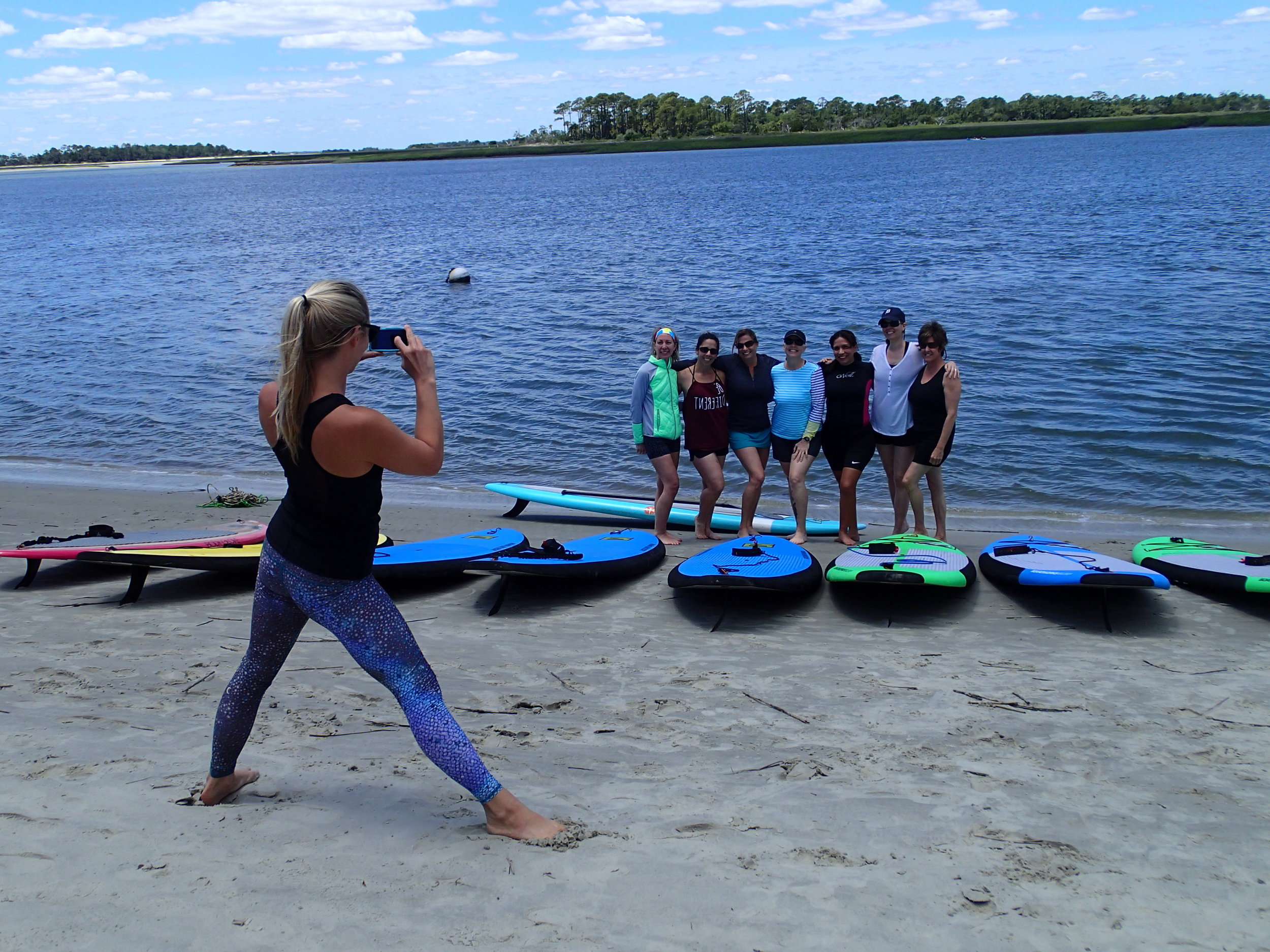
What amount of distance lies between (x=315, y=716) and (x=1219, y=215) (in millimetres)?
43437

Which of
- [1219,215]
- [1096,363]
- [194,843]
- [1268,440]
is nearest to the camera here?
[194,843]

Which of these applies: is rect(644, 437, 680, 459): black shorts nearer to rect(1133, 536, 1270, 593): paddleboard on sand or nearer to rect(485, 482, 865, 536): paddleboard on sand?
rect(485, 482, 865, 536): paddleboard on sand

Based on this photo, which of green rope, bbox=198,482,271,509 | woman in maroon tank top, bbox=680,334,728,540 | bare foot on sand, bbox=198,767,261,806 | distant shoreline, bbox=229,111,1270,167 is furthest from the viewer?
distant shoreline, bbox=229,111,1270,167

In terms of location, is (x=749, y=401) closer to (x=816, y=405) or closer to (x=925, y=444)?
(x=816, y=405)

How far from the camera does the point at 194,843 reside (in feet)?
10.2

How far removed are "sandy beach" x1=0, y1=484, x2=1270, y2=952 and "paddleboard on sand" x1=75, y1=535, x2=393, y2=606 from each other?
0.31 metres

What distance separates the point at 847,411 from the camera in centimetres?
795

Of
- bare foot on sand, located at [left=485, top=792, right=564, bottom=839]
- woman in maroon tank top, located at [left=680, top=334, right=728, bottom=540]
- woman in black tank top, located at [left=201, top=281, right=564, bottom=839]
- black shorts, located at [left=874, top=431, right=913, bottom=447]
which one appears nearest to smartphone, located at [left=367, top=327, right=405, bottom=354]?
woman in black tank top, located at [left=201, top=281, right=564, bottom=839]

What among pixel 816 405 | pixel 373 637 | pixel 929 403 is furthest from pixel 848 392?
pixel 373 637

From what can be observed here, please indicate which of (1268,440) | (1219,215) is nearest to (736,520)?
(1268,440)

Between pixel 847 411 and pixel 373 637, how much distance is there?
565 centimetres

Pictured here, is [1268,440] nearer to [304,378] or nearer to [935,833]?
[935,833]

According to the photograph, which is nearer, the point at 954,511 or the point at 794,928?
the point at 794,928

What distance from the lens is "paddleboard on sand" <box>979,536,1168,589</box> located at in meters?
6.07
